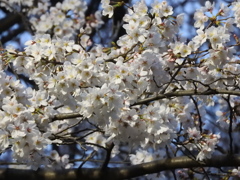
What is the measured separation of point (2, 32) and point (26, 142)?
455cm

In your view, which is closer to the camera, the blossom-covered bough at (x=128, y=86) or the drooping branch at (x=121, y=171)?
the blossom-covered bough at (x=128, y=86)

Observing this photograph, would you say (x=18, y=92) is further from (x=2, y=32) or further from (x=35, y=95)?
(x=2, y=32)

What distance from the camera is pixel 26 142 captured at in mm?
2848

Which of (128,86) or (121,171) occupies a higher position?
(128,86)

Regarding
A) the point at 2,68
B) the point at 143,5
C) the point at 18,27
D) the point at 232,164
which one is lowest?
the point at 232,164

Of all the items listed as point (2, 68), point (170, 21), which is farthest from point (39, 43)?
point (170, 21)

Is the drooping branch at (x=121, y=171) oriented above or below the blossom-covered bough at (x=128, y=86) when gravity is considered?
below

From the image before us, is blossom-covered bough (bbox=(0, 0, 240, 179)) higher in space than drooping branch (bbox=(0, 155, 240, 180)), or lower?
higher

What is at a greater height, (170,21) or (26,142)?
(170,21)

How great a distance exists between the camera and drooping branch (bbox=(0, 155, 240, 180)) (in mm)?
3496

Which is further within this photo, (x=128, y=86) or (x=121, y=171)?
(x=121, y=171)

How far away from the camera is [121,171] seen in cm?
361

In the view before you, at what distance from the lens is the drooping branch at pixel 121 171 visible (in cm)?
350

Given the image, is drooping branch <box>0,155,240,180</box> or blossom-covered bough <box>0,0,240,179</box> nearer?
blossom-covered bough <box>0,0,240,179</box>
